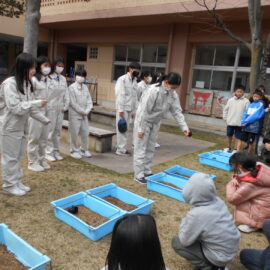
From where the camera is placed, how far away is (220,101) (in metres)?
10.2

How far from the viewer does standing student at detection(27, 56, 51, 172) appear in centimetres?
429

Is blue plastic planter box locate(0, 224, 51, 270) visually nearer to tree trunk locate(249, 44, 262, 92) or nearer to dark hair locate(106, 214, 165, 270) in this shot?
dark hair locate(106, 214, 165, 270)

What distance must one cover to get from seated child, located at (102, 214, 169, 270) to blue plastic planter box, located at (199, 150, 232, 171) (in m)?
4.33

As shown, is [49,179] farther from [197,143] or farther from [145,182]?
[197,143]

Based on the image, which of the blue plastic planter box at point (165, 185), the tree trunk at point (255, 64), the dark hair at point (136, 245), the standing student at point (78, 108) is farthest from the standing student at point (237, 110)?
the dark hair at point (136, 245)

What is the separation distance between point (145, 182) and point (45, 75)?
2.36 meters

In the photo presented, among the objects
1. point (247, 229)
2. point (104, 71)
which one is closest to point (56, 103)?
point (247, 229)

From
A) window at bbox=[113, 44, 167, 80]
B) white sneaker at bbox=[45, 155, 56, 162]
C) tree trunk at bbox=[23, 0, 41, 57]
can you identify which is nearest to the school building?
window at bbox=[113, 44, 167, 80]

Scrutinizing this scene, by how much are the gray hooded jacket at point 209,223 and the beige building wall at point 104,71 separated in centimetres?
1108

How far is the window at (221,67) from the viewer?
960 centimetres

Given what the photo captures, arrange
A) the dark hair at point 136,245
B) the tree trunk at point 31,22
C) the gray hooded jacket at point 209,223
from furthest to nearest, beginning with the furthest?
the tree trunk at point 31,22
the gray hooded jacket at point 209,223
the dark hair at point 136,245

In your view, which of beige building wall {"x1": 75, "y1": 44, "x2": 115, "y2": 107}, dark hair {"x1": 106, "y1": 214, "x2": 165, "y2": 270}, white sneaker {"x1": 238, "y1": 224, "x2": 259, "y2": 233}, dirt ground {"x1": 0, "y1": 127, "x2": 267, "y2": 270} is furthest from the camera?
beige building wall {"x1": 75, "y1": 44, "x2": 115, "y2": 107}

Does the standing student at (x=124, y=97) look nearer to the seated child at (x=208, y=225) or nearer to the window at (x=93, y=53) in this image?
the seated child at (x=208, y=225)

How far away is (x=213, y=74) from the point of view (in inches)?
408
